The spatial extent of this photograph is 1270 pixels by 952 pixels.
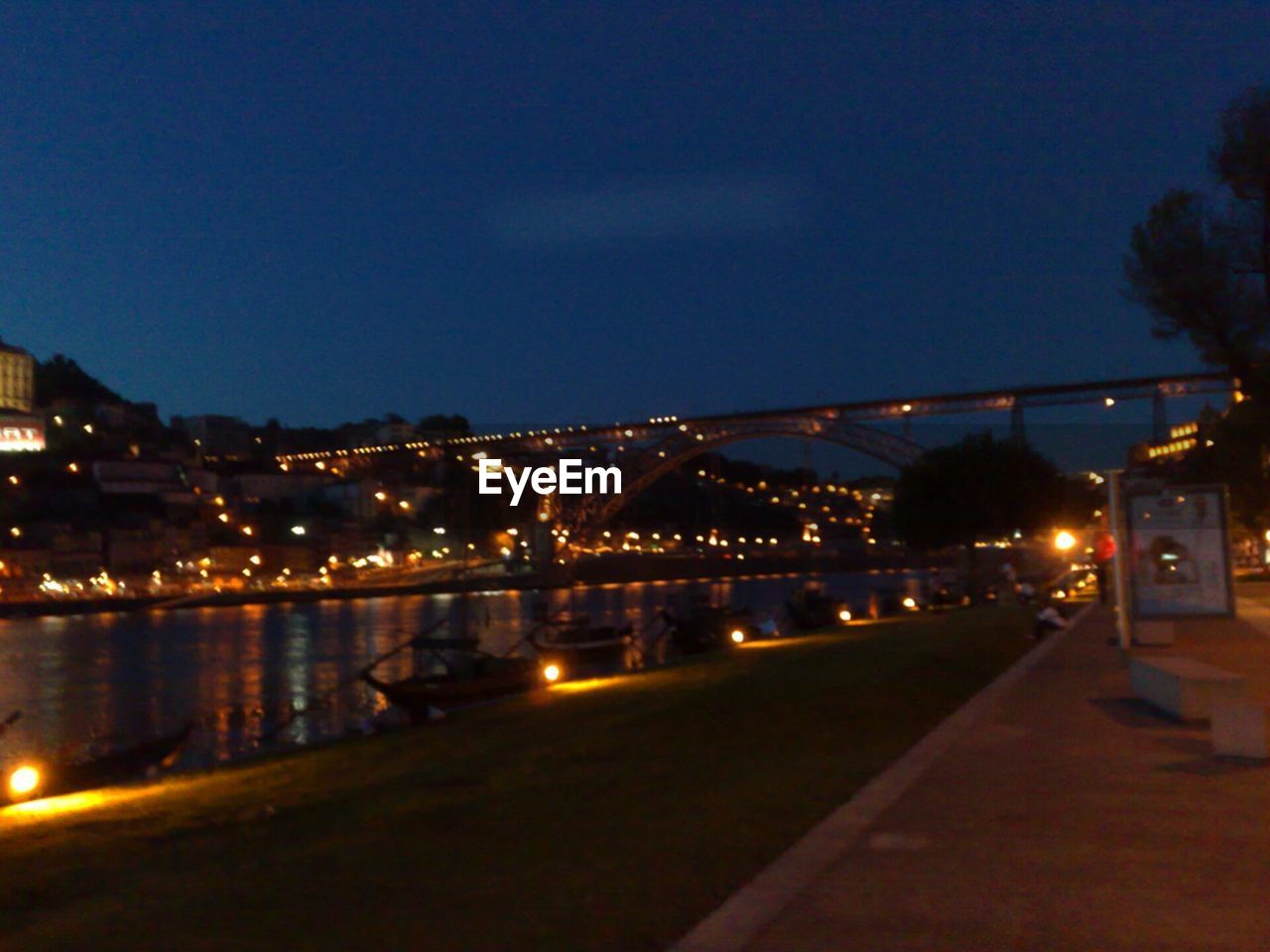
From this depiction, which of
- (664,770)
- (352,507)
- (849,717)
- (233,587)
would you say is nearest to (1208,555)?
(849,717)

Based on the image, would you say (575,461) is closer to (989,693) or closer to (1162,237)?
(1162,237)

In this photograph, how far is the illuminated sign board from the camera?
11744 cm

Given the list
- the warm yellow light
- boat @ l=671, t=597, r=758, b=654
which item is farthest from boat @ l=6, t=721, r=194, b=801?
boat @ l=671, t=597, r=758, b=654

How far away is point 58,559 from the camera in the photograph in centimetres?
9400

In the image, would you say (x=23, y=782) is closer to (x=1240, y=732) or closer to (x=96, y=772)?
(x=96, y=772)

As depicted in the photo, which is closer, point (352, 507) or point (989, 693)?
point (989, 693)

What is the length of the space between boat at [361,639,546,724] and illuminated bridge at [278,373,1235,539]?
36.5 meters

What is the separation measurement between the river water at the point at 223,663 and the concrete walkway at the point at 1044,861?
1864 centimetres

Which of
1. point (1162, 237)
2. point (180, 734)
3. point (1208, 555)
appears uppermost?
point (1162, 237)

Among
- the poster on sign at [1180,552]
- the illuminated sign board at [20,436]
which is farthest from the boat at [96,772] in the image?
the illuminated sign board at [20,436]

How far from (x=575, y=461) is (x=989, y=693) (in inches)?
3302

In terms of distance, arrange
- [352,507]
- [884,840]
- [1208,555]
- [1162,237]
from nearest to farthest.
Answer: [884,840], [1208,555], [1162,237], [352,507]

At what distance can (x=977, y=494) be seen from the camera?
49188 mm

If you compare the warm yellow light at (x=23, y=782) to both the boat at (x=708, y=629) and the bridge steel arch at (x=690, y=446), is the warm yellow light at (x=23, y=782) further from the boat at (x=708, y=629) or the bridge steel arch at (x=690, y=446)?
the bridge steel arch at (x=690, y=446)
